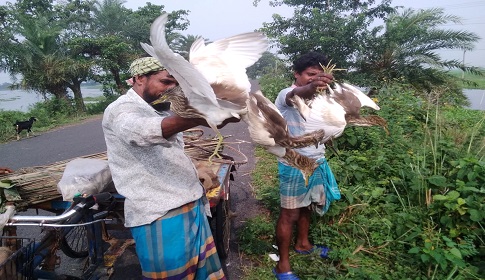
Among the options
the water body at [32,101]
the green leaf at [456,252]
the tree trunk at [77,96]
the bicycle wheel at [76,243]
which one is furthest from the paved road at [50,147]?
the green leaf at [456,252]

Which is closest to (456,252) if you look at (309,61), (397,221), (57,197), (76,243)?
(397,221)

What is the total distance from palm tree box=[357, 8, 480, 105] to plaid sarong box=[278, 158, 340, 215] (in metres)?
8.11

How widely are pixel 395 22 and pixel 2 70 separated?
655 inches

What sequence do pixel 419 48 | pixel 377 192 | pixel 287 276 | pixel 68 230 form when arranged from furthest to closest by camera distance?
1. pixel 419 48
2. pixel 377 192
3. pixel 287 276
4. pixel 68 230

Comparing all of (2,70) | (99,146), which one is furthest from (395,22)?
(2,70)

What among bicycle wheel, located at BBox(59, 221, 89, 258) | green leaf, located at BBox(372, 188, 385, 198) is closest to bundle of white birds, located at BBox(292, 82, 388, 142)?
green leaf, located at BBox(372, 188, 385, 198)

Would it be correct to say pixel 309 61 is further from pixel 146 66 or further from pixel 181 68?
pixel 181 68

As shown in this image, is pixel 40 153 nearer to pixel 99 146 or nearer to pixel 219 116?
pixel 99 146

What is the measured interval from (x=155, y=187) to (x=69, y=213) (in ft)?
1.62

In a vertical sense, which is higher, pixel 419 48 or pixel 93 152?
pixel 419 48

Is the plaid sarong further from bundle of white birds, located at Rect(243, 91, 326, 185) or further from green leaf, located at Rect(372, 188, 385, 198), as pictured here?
bundle of white birds, located at Rect(243, 91, 326, 185)

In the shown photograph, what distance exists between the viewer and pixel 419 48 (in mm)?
10352

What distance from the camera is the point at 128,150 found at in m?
1.60

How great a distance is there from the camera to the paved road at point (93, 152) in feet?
9.98
